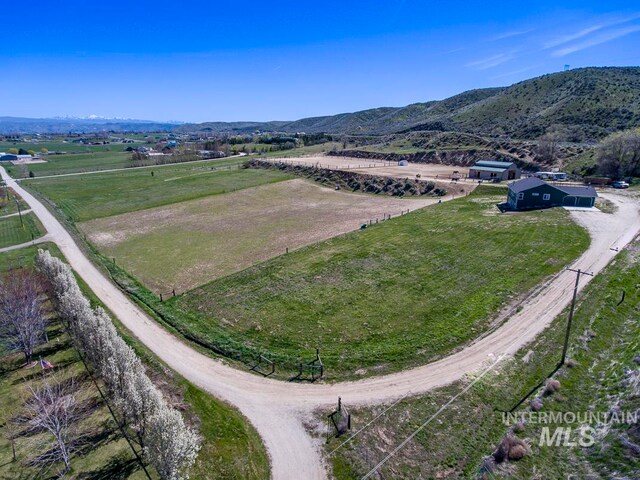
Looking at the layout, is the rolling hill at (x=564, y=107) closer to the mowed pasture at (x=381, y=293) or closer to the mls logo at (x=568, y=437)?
the mowed pasture at (x=381, y=293)

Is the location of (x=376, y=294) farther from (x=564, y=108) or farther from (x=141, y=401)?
(x=564, y=108)

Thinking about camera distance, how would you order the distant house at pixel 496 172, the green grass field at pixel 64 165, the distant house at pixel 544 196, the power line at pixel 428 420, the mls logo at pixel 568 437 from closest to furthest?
the power line at pixel 428 420 → the mls logo at pixel 568 437 → the distant house at pixel 544 196 → the distant house at pixel 496 172 → the green grass field at pixel 64 165

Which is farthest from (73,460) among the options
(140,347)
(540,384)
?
(540,384)

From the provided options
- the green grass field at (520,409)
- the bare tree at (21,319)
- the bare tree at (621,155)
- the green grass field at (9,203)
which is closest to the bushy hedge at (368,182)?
the bare tree at (621,155)

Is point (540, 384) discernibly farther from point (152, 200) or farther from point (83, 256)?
point (152, 200)
